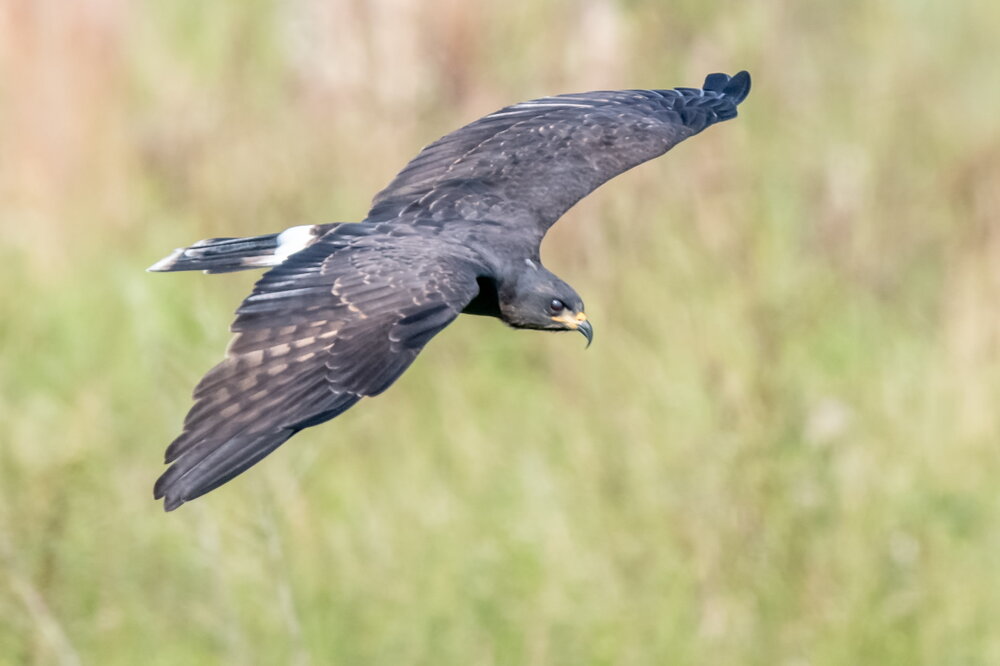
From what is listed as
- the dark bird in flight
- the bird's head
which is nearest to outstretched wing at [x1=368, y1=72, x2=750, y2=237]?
the dark bird in flight

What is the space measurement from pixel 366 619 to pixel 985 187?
14.8 feet

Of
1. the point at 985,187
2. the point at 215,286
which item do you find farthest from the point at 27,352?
the point at 985,187


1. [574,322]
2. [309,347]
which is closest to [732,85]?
[574,322]

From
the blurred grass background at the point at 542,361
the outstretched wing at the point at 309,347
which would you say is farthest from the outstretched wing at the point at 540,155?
the outstretched wing at the point at 309,347

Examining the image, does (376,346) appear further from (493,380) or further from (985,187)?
(985,187)

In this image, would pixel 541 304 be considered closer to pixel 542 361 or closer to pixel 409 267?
pixel 409 267

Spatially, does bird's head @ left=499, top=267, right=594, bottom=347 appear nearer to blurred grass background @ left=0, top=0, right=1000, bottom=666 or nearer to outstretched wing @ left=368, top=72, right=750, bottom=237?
outstretched wing @ left=368, top=72, right=750, bottom=237

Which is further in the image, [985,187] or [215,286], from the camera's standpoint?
[985,187]

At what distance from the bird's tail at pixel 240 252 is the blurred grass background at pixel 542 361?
241 mm

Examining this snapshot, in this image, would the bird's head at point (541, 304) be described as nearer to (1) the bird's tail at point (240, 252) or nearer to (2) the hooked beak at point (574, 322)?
(2) the hooked beak at point (574, 322)

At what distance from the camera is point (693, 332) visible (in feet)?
24.6

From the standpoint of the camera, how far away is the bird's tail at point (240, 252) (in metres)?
5.78

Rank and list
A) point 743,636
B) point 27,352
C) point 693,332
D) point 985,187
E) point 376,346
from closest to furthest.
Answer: point 376,346 → point 743,636 → point 693,332 → point 27,352 → point 985,187

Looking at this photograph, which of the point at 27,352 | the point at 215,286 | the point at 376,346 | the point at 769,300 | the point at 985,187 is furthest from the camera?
the point at 985,187
